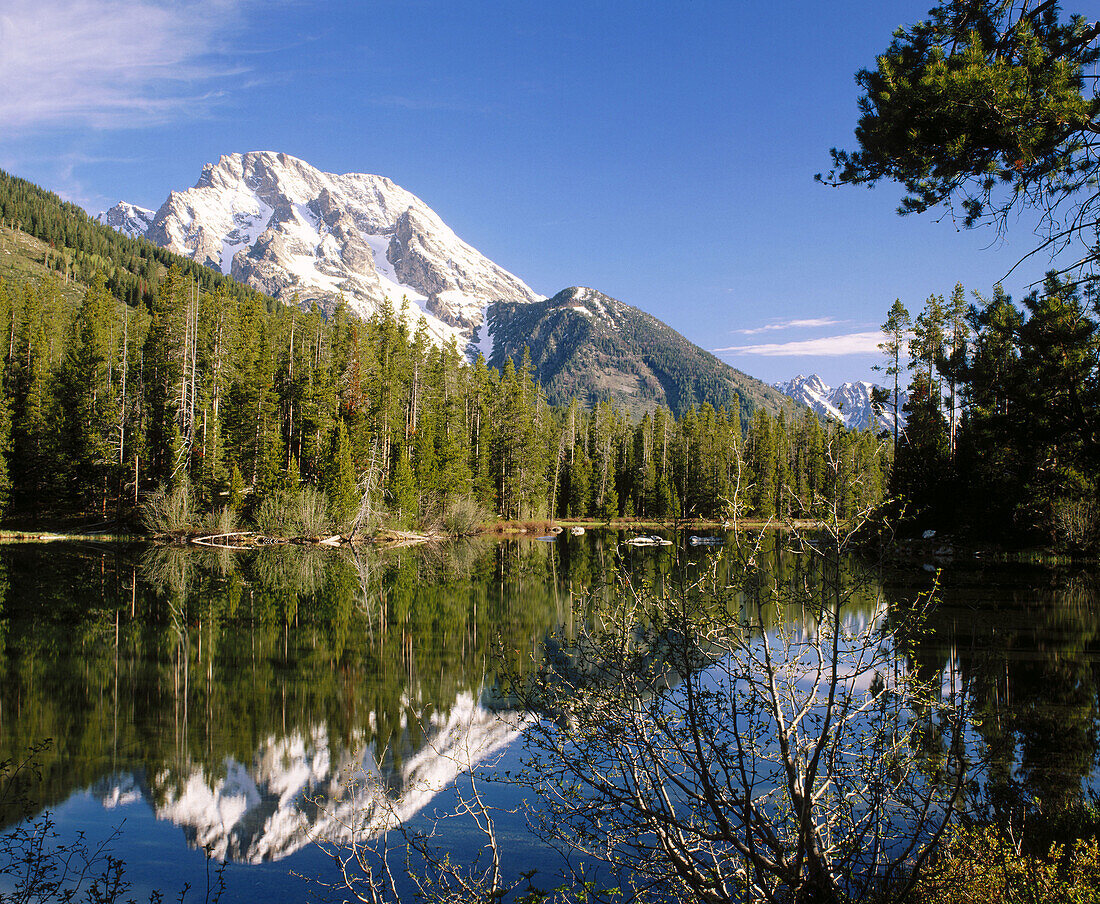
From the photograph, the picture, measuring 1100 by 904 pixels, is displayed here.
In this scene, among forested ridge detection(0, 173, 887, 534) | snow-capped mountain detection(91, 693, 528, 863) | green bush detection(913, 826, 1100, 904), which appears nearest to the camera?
green bush detection(913, 826, 1100, 904)

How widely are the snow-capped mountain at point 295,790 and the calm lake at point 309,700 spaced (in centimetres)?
3

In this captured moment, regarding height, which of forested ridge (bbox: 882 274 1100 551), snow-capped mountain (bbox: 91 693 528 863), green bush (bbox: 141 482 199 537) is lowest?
snow-capped mountain (bbox: 91 693 528 863)

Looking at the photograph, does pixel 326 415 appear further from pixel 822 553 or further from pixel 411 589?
pixel 822 553

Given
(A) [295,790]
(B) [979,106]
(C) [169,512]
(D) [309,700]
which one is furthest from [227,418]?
(B) [979,106]

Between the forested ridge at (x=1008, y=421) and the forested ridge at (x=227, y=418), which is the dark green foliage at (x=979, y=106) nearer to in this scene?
the forested ridge at (x=1008, y=421)

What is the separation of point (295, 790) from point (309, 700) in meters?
3.39

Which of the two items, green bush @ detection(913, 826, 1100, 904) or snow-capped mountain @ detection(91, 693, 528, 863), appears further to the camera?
snow-capped mountain @ detection(91, 693, 528, 863)

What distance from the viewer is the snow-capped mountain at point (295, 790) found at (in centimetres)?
802

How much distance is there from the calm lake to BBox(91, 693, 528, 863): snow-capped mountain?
3 centimetres

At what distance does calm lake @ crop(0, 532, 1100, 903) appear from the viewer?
7.85m

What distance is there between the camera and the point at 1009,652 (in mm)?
14633

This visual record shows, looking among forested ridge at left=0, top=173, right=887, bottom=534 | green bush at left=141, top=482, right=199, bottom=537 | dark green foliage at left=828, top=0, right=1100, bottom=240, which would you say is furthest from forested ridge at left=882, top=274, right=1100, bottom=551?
green bush at left=141, top=482, right=199, bottom=537

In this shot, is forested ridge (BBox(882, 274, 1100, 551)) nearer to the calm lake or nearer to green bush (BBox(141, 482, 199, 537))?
the calm lake

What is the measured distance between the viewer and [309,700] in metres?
12.3
